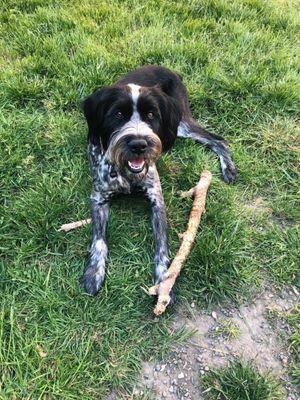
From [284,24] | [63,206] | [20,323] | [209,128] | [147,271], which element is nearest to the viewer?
[20,323]

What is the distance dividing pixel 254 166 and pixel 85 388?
2.63 meters

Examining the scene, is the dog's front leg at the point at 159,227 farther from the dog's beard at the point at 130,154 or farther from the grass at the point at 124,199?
the dog's beard at the point at 130,154

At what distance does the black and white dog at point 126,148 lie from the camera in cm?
335

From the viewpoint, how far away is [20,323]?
3.22 meters

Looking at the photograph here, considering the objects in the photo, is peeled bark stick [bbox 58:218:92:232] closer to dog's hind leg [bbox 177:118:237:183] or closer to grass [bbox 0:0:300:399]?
grass [bbox 0:0:300:399]

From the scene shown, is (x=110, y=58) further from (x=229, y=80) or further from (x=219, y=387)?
(x=219, y=387)

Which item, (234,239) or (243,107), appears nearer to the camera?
(234,239)

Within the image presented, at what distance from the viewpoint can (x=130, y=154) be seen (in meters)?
3.37

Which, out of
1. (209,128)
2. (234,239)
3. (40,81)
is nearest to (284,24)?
(209,128)

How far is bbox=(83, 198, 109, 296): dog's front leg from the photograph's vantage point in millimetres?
3418

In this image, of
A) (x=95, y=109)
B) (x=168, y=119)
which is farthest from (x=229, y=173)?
(x=95, y=109)

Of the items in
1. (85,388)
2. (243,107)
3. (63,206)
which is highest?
(243,107)

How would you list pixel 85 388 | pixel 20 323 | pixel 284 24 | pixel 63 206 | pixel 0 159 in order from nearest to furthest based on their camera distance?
1. pixel 85 388
2. pixel 20 323
3. pixel 63 206
4. pixel 0 159
5. pixel 284 24

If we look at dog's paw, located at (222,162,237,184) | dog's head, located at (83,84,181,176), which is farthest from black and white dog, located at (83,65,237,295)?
dog's paw, located at (222,162,237,184)
